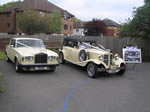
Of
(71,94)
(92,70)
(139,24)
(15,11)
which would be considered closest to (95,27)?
(15,11)

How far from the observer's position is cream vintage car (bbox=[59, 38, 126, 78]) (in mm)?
7594

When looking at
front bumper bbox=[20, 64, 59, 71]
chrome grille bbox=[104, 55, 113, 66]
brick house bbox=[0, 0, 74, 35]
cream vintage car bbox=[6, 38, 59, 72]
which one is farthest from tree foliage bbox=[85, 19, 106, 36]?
front bumper bbox=[20, 64, 59, 71]

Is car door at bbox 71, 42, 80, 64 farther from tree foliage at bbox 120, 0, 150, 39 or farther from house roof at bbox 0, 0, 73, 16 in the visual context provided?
house roof at bbox 0, 0, 73, 16

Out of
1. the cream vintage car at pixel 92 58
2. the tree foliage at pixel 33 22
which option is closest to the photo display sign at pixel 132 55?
the cream vintage car at pixel 92 58

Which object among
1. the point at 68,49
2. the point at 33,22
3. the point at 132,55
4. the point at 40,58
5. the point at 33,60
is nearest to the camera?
the point at 33,60

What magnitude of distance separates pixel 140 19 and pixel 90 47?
5.26 metres

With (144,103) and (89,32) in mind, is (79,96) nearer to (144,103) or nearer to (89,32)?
(144,103)

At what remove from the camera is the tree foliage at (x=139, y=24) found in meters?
11.6

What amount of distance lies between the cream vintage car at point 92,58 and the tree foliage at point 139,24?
4619 millimetres

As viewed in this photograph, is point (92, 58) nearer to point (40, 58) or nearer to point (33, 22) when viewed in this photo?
point (40, 58)

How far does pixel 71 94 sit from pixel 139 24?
29.9ft

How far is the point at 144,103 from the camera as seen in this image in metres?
4.82

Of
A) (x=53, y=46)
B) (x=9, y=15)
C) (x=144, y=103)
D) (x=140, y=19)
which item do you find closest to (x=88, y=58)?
(x=144, y=103)

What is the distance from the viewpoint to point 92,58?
821cm
